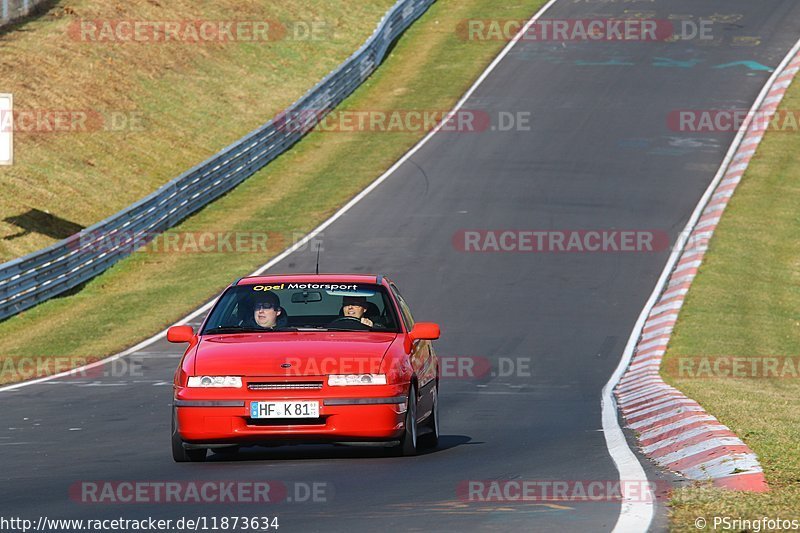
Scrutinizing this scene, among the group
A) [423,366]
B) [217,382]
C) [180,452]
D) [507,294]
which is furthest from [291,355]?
[507,294]

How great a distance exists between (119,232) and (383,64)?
58.6ft

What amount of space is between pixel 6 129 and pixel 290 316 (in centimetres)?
1442

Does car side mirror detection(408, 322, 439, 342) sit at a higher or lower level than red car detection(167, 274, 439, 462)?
higher

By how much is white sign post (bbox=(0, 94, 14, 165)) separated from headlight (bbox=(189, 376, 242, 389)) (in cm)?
1540

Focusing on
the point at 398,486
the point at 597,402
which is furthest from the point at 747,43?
the point at 398,486

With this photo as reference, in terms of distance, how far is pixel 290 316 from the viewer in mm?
12031

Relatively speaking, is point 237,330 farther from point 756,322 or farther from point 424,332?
point 756,322

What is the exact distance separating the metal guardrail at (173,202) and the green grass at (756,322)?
10938 mm

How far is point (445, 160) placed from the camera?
34.3 meters

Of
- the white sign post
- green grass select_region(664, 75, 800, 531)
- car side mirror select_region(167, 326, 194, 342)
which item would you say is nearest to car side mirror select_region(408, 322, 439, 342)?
car side mirror select_region(167, 326, 194, 342)

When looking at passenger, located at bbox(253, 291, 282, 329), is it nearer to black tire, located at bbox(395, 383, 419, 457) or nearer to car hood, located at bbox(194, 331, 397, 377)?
car hood, located at bbox(194, 331, 397, 377)

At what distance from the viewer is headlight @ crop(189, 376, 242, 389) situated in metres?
10.6

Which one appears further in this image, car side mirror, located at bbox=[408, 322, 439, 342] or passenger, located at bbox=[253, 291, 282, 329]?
passenger, located at bbox=[253, 291, 282, 329]

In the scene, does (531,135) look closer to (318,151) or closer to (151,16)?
(318,151)
